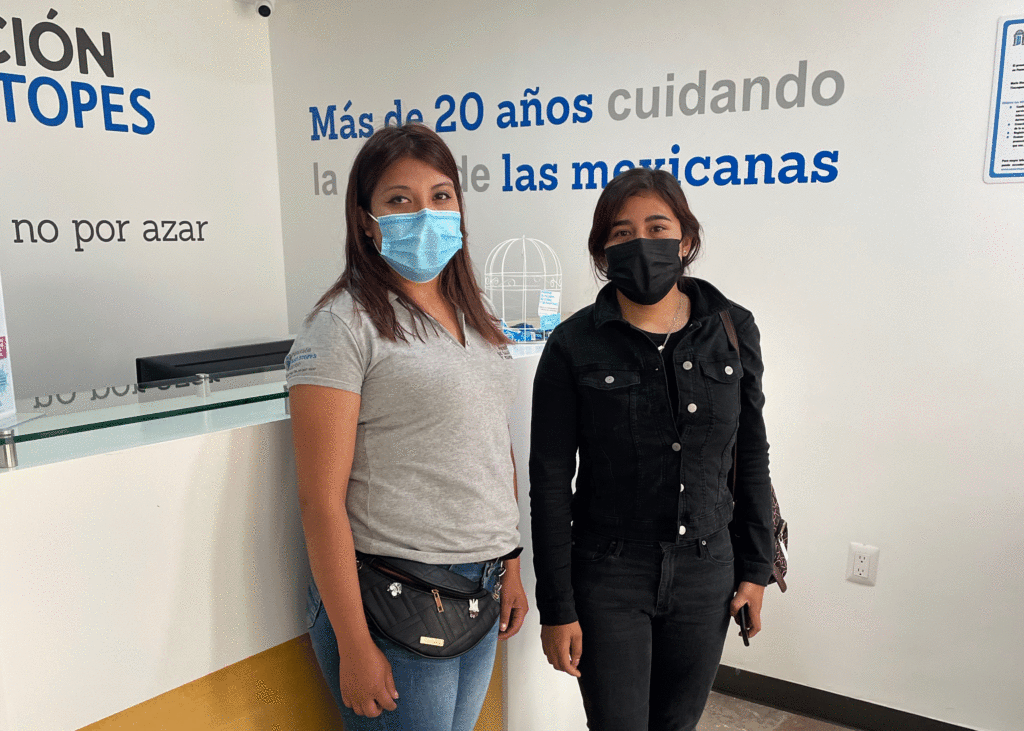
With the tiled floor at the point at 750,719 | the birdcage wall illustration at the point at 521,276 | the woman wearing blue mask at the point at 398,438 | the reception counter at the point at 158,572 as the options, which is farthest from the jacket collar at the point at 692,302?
the tiled floor at the point at 750,719

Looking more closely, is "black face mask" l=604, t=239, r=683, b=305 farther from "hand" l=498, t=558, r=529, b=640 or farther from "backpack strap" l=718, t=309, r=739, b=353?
"hand" l=498, t=558, r=529, b=640

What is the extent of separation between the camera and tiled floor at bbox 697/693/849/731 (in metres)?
2.73

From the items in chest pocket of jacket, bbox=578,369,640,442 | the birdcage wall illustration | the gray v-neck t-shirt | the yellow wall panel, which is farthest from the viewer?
the birdcage wall illustration

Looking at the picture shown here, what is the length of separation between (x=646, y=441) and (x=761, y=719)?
1.85 m

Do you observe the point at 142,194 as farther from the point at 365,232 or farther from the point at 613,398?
the point at 613,398

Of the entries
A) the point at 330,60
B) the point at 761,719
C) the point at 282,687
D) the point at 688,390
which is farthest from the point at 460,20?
the point at 761,719

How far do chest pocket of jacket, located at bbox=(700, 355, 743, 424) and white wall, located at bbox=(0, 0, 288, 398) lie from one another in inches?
83.4

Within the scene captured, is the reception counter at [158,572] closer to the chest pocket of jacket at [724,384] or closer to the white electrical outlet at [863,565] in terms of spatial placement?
the chest pocket of jacket at [724,384]

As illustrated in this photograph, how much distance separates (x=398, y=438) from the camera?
4.11ft

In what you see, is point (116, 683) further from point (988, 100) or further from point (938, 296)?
point (988, 100)

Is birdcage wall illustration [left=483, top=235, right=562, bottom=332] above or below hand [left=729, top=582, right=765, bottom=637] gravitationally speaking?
above

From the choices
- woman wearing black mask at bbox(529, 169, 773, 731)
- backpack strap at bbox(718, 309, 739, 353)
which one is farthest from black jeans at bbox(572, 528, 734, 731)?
backpack strap at bbox(718, 309, 739, 353)

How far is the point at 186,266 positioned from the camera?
367 cm

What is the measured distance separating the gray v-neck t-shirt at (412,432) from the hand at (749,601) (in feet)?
1.82
